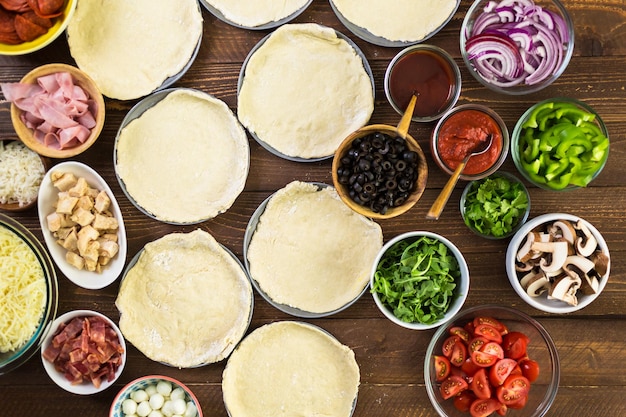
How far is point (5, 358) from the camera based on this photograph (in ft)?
8.05

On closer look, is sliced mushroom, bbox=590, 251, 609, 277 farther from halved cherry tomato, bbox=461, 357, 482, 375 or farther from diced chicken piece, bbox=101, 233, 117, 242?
diced chicken piece, bbox=101, 233, 117, 242

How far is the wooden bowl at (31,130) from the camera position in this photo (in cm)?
251

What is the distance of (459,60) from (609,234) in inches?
42.4

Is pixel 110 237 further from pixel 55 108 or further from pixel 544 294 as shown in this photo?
pixel 544 294

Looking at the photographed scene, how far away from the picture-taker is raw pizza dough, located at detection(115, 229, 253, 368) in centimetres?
271

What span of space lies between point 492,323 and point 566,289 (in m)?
0.35

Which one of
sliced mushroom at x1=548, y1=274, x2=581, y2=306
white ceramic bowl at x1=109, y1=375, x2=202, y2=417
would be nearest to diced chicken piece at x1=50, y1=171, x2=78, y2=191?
white ceramic bowl at x1=109, y1=375, x2=202, y2=417

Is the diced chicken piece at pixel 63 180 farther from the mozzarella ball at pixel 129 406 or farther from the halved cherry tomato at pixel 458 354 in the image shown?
the halved cherry tomato at pixel 458 354

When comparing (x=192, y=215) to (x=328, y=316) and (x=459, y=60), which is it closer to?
(x=328, y=316)

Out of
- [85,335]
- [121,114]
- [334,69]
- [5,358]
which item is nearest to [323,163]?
[334,69]

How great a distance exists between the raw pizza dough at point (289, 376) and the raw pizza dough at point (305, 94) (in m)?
0.88

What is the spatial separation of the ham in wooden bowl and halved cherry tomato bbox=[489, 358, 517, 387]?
6.60ft

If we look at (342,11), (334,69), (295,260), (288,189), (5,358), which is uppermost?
(342,11)

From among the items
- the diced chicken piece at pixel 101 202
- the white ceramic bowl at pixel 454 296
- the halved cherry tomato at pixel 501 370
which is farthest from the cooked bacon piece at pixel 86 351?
the halved cherry tomato at pixel 501 370
